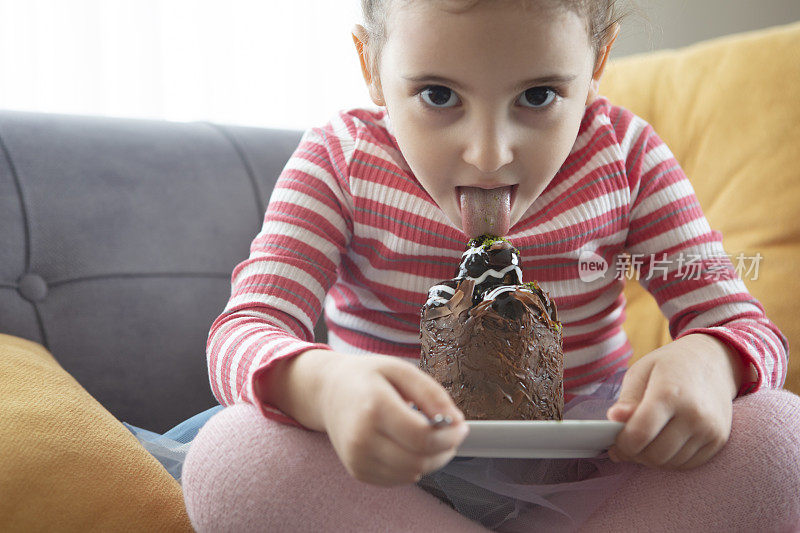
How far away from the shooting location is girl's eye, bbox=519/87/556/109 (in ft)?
1.81

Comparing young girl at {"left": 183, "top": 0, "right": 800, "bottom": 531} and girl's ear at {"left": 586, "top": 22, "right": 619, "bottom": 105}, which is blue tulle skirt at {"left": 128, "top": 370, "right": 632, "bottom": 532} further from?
girl's ear at {"left": 586, "top": 22, "right": 619, "bottom": 105}

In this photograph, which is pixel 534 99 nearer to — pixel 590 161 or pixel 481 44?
pixel 481 44

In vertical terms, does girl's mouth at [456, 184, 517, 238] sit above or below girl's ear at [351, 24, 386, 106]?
below

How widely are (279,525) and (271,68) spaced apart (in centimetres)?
129

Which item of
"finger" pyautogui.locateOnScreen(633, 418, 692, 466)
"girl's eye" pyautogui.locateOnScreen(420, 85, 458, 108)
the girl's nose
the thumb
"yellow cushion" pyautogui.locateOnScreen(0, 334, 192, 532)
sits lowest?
"yellow cushion" pyautogui.locateOnScreen(0, 334, 192, 532)

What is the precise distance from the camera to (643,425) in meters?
0.47

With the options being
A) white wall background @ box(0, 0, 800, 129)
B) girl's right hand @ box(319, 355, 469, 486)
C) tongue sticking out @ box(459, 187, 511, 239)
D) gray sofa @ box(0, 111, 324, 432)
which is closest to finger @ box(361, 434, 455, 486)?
girl's right hand @ box(319, 355, 469, 486)

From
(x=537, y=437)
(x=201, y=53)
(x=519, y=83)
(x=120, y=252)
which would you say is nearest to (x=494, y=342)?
(x=537, y=437)

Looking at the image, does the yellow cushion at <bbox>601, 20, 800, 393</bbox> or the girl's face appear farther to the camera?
the yellow cushion at <bbox>601, 20, 800, 393</bbox>

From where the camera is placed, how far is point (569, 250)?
2.46ft

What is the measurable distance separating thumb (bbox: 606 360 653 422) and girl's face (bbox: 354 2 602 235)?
6.1 inches

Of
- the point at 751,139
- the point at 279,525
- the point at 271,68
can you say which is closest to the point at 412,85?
the point at 279,525

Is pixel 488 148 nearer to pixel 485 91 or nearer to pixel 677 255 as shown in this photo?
pixel 485 91

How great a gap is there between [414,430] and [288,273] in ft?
1.03
